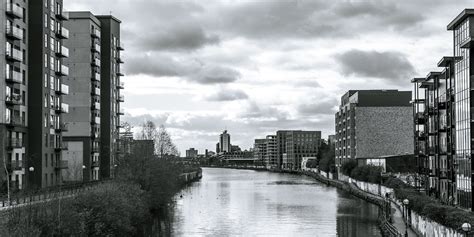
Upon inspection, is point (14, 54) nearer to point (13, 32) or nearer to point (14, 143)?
point (13, 32)

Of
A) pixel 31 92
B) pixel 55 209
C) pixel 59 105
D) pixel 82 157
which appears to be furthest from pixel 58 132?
pixel 55 209

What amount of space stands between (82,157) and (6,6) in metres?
40.9

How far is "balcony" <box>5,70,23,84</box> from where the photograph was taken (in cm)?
7469

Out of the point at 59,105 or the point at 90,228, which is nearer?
the point at 90,228

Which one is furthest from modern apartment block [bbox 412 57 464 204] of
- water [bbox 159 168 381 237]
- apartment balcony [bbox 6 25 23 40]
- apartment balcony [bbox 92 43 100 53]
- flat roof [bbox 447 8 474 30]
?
apartment balcony [bbox 92 43 100 53]

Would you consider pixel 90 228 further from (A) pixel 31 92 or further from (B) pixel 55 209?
(A) pixel 31 92

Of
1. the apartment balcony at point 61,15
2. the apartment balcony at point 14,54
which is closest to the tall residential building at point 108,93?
the apartment balcony at point 61,15

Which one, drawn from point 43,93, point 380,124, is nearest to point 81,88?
point 43,93

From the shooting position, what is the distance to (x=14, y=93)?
76875mm

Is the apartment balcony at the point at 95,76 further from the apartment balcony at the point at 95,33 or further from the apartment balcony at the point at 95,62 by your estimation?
the apartment balcony at the point at 95,33

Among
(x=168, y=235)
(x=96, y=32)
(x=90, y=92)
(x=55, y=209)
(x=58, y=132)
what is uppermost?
(x=96, y=32)

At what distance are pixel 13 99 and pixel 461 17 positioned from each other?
49000mm

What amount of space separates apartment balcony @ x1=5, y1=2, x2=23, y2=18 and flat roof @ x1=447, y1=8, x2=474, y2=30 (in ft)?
155

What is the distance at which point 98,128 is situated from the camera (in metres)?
117
